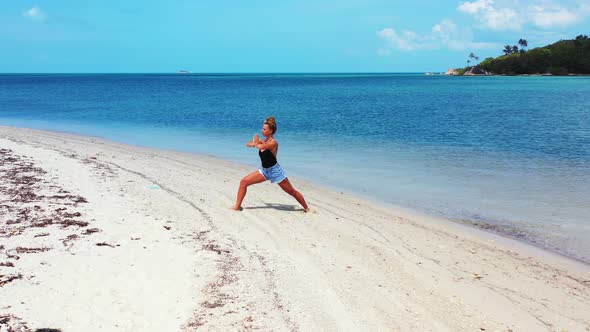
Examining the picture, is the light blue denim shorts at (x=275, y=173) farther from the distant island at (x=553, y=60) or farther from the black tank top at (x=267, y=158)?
the distant island at (x=553, y=60)

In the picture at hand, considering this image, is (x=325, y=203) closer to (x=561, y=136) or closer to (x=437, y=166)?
(x=437, y=166)

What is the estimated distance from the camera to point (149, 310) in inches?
188

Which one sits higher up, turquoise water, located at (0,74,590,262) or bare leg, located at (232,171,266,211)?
bare leg, located at (232,171,266,211)

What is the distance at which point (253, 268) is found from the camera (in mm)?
6062

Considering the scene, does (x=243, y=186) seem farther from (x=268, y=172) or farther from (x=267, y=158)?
(x=267, y=158)

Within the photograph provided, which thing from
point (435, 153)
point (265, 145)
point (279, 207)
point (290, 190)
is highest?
point (265, 145)

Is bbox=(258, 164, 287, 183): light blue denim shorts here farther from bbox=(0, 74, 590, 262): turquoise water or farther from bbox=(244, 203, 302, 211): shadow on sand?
bbox=(0, 74, 590, 262): turquoise water

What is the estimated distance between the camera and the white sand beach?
4.82 meters

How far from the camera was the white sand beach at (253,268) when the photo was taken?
4824 millimetres

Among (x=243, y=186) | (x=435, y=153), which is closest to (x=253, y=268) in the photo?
(x=243, y=186)

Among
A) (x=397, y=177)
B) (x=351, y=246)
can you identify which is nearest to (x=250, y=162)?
(x=397, y=177)

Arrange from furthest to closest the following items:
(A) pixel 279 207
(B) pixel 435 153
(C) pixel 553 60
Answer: (C) pixel 553 60 < (B) pixel 435 153 < (A) pixel 279 207

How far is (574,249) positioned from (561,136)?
1702 cm

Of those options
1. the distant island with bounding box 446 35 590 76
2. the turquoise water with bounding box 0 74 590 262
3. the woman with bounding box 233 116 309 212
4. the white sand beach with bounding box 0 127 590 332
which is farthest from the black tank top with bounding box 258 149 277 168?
the distant island with bounding box 446 35 590 76
